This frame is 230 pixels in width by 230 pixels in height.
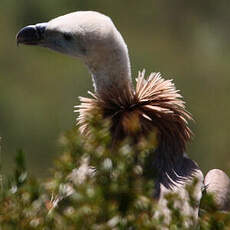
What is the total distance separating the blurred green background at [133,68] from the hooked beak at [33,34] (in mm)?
5585

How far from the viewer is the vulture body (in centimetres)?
553

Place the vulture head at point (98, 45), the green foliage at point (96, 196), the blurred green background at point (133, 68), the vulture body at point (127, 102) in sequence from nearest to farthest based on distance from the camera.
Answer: the green foliage at point (96, 196) < the vulture body at point (127, 102) < the vulture head at point (98, 45) < the blurred green background at point (133, 68)

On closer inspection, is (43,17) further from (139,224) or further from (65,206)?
(139,224)

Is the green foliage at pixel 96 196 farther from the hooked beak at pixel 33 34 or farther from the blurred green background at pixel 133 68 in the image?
the blurred green background at pixel 133 68

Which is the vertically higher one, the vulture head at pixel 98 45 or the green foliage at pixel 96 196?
the green foliage at pixel 96 196

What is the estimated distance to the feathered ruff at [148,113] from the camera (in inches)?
219

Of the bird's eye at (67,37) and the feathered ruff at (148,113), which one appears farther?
the bird's eye at (67,37)

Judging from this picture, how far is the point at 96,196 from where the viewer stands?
348cm

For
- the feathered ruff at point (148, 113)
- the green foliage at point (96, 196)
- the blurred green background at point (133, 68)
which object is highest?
the green foliage at point (96, 196)

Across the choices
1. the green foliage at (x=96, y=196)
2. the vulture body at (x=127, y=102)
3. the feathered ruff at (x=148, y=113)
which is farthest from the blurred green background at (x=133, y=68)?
the green foliage at (x=96, y=196)

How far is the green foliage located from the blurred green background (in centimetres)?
826

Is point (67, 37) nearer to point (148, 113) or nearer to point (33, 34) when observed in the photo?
point (33, 34)

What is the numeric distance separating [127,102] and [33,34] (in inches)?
35.0

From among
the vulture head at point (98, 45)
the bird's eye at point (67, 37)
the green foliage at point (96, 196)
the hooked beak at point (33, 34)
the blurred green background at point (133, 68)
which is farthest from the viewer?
the blurred green background at point (133, 68)
